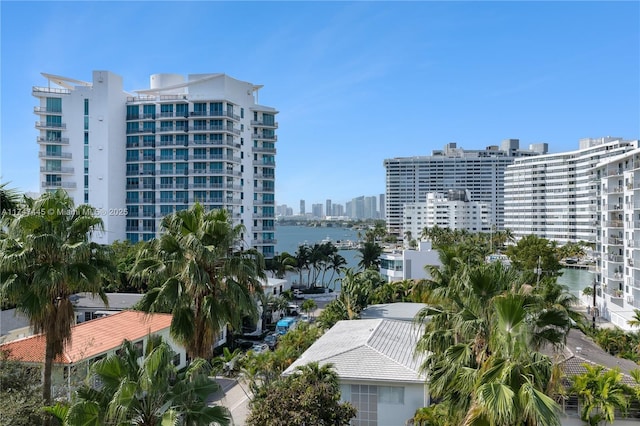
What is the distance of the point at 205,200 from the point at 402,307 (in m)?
39.6

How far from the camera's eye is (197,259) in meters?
12.0

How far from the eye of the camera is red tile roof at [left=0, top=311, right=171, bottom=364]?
1788 centimetres

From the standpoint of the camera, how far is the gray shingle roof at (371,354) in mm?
16078

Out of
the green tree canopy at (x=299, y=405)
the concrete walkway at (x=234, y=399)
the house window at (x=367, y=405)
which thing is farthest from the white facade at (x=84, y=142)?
the green tree canopy at (x=299, y=405)

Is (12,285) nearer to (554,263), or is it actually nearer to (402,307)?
(402,307)

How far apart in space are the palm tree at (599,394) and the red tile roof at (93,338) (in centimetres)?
1257

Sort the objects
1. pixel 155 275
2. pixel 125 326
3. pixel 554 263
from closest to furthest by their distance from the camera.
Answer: pixel 155 275, pixel 125 326, pixel 554 263

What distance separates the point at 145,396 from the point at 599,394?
38.4 ft

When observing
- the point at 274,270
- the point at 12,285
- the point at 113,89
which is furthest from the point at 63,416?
the point at 113,89

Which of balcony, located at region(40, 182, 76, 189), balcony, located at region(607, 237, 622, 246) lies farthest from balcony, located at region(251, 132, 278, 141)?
balcony, located at region(607, 237, 622, 246)

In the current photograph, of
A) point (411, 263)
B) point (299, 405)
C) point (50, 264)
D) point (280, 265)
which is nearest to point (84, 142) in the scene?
point (280, 265)

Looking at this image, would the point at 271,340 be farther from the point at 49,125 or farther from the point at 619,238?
the point at 49,125

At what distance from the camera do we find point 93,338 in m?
20.1

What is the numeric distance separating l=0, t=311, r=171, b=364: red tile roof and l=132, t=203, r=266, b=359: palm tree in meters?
3.63
